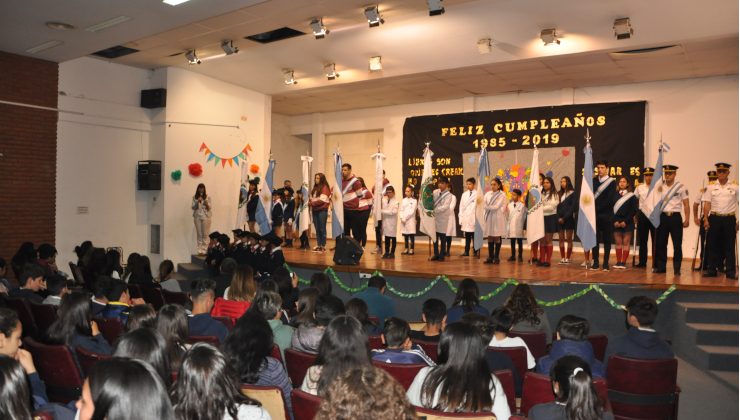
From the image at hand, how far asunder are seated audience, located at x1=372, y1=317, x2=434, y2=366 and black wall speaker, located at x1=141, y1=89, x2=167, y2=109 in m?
8.99

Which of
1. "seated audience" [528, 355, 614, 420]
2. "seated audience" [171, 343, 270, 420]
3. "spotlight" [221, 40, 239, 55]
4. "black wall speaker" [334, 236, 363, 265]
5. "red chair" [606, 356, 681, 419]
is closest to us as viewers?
"seated audience" [171, 343, 270, 420]

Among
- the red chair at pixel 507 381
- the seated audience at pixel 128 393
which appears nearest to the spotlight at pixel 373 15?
the red chair at pixel 507 381

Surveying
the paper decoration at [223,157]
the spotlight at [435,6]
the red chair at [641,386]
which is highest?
the spotlight at [435,6]

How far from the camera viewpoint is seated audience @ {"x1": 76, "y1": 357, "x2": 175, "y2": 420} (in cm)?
177

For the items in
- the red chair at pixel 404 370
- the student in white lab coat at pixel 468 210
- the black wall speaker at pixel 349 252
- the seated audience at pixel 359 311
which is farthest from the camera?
the student in white lab coat at pixel 468 210

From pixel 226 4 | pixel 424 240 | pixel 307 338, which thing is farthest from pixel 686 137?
pixel 307 338

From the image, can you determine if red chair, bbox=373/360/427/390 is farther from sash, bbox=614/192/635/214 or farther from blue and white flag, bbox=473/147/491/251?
blue and white flag, bbox=473/147/491/251

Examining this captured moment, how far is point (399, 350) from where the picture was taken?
362 cm

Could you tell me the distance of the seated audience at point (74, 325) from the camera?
3.81 metres

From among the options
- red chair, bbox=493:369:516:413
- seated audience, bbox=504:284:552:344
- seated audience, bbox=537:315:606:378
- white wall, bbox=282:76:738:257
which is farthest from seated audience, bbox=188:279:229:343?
white wall, bbox=282:76:738:257

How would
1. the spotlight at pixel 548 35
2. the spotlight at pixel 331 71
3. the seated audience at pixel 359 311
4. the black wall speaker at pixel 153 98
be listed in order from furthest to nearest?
the black wall speaker at pixel 153 98
the spotlight at pixel 331 71
the spotlight at pixel 548 35
the seated audience at pixel 359 311

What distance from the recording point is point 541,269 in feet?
28.8

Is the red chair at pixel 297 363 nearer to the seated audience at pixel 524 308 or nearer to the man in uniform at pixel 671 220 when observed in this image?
the seated audience at pixel 524 308

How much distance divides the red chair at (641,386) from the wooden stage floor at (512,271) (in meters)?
3.34
